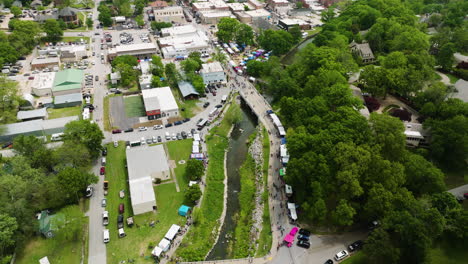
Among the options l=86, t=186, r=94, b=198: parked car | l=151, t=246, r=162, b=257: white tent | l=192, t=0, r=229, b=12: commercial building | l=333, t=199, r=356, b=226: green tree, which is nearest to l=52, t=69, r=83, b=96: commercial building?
l=86, t=186, r=94, b=198: parked car

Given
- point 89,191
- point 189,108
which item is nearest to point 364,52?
point 189,108

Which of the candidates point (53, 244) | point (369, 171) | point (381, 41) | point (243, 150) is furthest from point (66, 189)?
point (381, 41)

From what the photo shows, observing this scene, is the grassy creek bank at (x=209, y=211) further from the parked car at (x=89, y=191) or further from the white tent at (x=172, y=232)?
the parked car at (x=89, y=191)

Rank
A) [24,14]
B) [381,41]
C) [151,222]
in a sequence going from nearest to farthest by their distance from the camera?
1. [151,222]
2. [381,41]
3. [24,14]

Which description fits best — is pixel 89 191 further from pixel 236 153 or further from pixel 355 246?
pixel 355 246

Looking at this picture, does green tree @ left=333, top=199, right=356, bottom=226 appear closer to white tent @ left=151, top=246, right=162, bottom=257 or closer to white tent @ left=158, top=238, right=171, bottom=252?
white tent @ left=158, top=238, right=171, bottom=252

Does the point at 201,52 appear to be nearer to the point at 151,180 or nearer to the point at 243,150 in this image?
the point at 243,150

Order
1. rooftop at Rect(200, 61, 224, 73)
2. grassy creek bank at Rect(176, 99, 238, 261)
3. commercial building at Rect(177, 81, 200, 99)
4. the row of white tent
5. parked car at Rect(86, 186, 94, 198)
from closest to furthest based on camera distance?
the row of white tent < grassy creek bank at Rect(176, 99, 238, 261) < parked car at Rect(86, 186, 94, 198) < commercial building at Rect(177, 81, 200, 99) < rooftop at Rect(200, 61, 224, 73)

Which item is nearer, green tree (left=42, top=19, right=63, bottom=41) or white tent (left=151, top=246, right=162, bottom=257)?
white tent (left=151, top=246, right=162, bottom=257)
